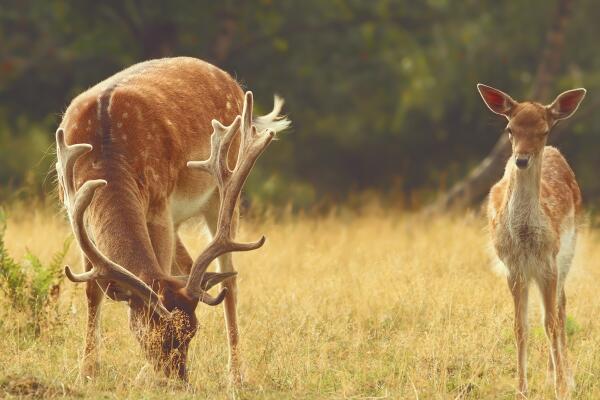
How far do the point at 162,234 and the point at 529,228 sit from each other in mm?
2062

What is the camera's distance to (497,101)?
691 centimetres

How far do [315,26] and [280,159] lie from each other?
→ 17.1ft

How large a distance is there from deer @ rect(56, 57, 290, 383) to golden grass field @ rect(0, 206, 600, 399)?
0.21 m

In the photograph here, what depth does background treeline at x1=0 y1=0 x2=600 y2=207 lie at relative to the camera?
56.7 feet

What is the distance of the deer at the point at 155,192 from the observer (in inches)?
234

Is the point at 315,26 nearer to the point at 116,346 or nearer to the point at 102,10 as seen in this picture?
the point at 102,10

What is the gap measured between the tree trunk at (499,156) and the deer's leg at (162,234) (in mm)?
8441

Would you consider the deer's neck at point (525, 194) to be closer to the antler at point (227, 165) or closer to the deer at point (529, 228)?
the deer at point (529, 228)

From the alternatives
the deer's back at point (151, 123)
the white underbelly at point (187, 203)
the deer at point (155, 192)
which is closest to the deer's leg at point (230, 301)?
the deer at point (155, 192)

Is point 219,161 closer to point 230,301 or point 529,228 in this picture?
point 230,301

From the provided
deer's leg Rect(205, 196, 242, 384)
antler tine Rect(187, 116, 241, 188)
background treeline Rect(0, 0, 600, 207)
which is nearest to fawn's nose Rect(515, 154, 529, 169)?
antler tine Rect(187, 116, 241, 188)

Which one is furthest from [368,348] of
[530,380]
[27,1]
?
Answer: [27,1]

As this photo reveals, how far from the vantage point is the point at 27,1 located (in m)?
17.6

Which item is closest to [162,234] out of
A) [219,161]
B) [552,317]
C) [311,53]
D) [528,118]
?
[219,161]
